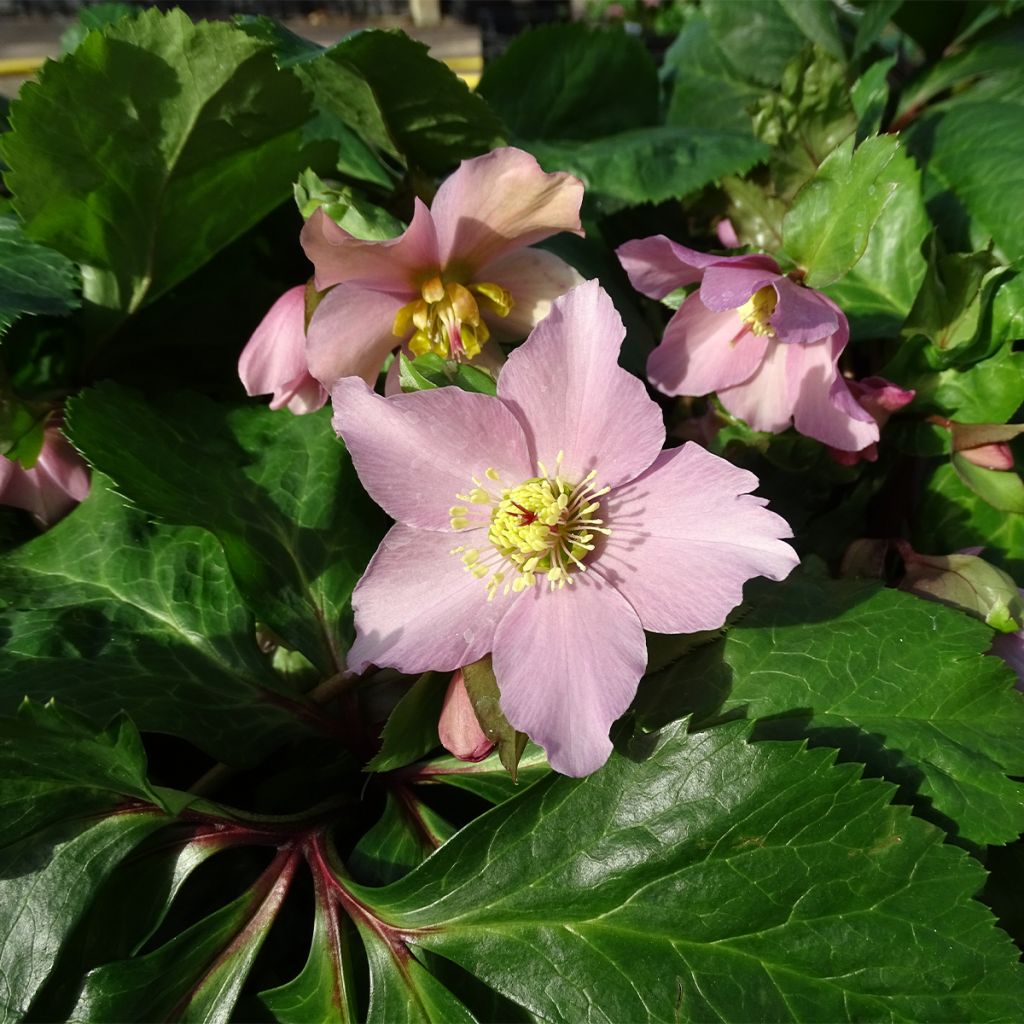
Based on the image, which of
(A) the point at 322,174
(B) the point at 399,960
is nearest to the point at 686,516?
(B) the point at 399,960

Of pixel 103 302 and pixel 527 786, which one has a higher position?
pixel 103 302

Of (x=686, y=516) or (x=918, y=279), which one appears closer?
(x=686, y=516)

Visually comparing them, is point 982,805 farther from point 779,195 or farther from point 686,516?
point 779,195

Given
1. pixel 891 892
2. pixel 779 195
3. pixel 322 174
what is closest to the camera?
pixel 891 892

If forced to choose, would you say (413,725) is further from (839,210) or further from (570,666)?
(839,210)

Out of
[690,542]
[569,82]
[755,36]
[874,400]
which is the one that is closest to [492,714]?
[690,542]

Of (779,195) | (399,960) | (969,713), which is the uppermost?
(779,195)

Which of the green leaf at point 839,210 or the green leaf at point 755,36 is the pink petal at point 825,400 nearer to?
the green leaf at point 839,210

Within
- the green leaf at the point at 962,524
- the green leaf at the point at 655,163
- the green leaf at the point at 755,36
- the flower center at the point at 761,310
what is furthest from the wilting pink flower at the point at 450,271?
the green leaf at the point at 755,36
